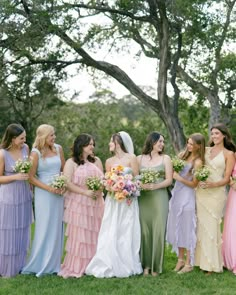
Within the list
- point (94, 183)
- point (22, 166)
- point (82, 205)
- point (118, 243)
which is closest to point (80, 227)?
point (82, 205)

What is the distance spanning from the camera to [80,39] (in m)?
19.2

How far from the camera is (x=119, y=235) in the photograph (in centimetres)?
844

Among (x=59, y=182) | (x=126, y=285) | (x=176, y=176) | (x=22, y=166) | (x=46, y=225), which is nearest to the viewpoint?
(x=126, y=285)

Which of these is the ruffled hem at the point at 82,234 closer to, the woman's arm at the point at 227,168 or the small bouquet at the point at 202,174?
the small bouquet at the point at 202,174

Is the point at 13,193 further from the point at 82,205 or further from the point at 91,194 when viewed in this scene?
the point at 91,194

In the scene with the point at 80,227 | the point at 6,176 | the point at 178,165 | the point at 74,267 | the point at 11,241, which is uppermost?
the point at 178,165

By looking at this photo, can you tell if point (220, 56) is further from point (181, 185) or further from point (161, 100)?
point (181, 185)

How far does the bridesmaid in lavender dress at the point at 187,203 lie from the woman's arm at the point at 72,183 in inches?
56.8

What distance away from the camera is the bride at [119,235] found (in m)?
8.28

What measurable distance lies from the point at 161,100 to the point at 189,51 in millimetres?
2262

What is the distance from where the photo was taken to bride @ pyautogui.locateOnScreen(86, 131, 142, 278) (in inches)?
326

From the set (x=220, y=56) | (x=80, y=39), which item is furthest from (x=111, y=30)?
(x=220, y=56)

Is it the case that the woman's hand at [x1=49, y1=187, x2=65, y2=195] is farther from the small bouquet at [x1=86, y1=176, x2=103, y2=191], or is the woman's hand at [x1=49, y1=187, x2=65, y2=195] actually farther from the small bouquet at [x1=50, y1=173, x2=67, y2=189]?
the small bouquet at [x1=86, y1=176, x2=103, y2=191]

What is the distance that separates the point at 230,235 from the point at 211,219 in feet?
1.51
